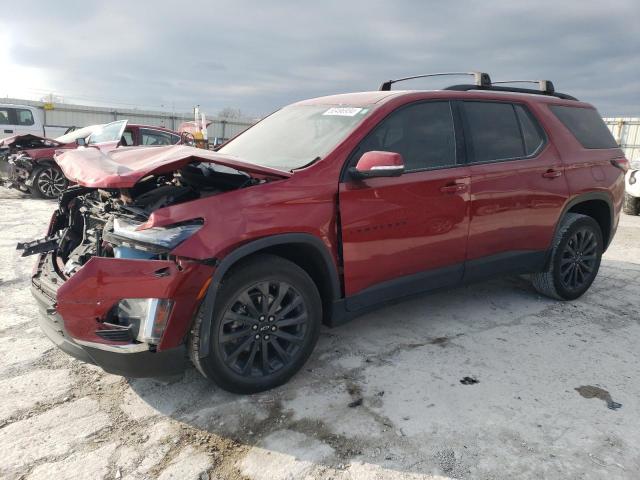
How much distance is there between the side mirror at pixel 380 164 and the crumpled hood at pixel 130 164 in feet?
1.47

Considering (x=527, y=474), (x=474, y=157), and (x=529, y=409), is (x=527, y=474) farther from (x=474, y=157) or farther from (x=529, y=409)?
(x=474, y=157)

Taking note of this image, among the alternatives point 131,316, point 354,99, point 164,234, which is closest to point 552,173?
point 354,99

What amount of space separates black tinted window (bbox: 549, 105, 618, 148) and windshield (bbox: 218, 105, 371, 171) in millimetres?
2200

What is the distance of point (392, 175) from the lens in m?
2.82

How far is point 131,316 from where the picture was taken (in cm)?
237

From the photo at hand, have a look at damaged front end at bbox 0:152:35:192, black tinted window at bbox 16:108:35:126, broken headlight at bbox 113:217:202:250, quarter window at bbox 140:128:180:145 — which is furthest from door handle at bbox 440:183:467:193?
black tinted window at bbox 16:108:35:126

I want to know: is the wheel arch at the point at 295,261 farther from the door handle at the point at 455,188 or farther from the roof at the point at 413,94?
the roof at the point at 413,94

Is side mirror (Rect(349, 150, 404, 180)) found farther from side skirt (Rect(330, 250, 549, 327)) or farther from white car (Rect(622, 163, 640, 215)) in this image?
white car (Rect(622, 163, 640, 215))

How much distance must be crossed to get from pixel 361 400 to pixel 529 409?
3.14 ft

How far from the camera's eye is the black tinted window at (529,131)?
156 inches

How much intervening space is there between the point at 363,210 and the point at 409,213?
0.39 meters

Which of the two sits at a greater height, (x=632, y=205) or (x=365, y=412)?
(x=632, y=205)

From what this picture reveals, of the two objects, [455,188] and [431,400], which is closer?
[431,400]

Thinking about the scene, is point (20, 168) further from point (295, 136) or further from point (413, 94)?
point (413, 94)
